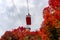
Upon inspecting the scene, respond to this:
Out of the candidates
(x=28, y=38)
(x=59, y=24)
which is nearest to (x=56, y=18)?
(x=59, y=24)

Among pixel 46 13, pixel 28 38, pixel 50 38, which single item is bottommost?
pixel 28 38

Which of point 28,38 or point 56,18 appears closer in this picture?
point 56,18

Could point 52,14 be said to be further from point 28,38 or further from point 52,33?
point 28,38

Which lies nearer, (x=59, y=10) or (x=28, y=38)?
(x=59, y=10)

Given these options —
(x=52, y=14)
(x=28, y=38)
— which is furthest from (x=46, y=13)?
(x=28, y=38)

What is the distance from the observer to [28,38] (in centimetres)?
7356

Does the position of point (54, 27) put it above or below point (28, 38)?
above

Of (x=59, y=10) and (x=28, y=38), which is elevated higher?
(x=59, y=10)

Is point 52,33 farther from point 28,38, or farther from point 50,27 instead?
point 28,38

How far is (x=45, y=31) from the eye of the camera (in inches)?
1972

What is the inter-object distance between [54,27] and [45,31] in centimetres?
181

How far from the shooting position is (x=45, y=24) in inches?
1962

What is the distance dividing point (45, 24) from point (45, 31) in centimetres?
99

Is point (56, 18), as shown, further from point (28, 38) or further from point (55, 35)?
point (28, 38)
